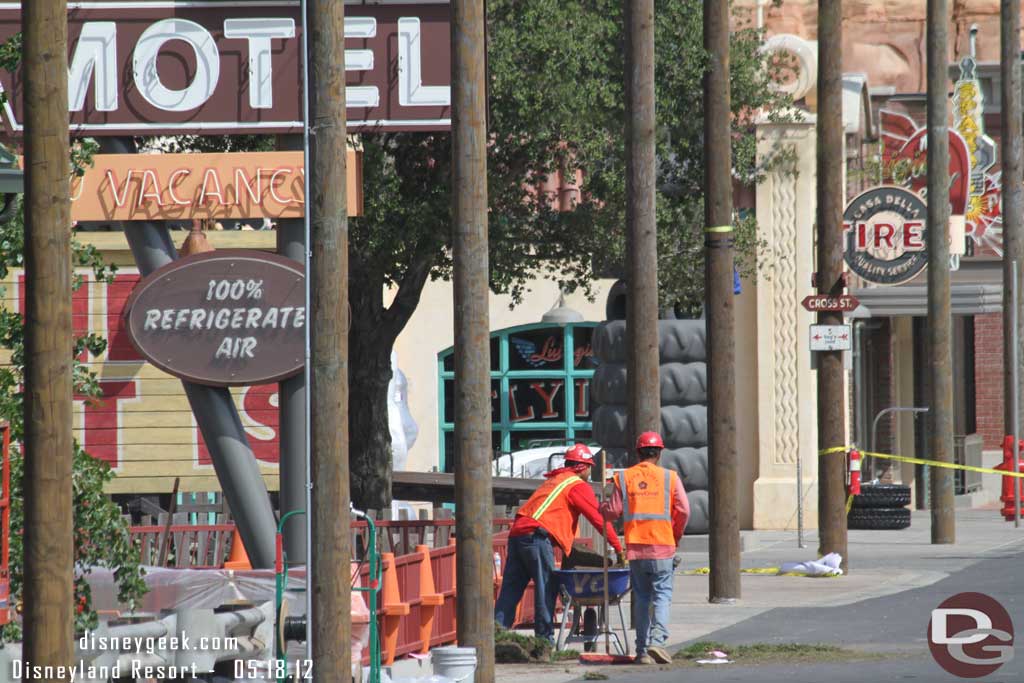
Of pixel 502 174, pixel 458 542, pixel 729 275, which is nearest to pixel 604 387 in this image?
pixel 502 174

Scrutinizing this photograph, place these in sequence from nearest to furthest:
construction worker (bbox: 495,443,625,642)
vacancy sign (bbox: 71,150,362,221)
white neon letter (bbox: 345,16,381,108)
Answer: vacancy sign (bbox: 71,150,362,221), white neon letter (bbox: 345,16,381,108), construction worker (bbox: 495,443,625,642)

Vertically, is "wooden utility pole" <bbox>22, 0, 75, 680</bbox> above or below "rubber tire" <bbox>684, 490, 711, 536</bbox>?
above

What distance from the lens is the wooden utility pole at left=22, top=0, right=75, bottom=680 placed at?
9664mm

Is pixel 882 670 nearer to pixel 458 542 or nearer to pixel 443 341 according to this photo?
pixel 458 542

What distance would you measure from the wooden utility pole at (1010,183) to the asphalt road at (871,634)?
390 inches

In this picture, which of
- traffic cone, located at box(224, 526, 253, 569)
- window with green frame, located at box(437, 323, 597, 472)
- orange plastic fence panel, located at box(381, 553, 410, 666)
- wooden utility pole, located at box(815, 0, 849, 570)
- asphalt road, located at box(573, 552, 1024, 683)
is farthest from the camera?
window with green frame, located at box(437, 323, 597, 472)

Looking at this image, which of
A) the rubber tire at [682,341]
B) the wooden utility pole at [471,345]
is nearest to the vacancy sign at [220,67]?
the wooden utility pole at [471,345]

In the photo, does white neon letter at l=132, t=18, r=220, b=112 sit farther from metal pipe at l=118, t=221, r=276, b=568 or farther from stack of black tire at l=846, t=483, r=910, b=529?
stack of black tire at l=846, t=483, r=910, b=529

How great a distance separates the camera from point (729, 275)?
19484mm

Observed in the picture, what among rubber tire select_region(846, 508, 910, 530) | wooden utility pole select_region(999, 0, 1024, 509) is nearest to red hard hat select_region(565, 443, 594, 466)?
rubber tire select_region(846, 508, 910, 530)

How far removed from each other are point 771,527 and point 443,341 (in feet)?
32.1

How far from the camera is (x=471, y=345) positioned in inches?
529

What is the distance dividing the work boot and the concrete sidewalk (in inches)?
22.0

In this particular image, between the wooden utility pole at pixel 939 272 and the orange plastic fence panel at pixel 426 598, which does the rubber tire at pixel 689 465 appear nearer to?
the wooden utility pole at pixel 939 272
